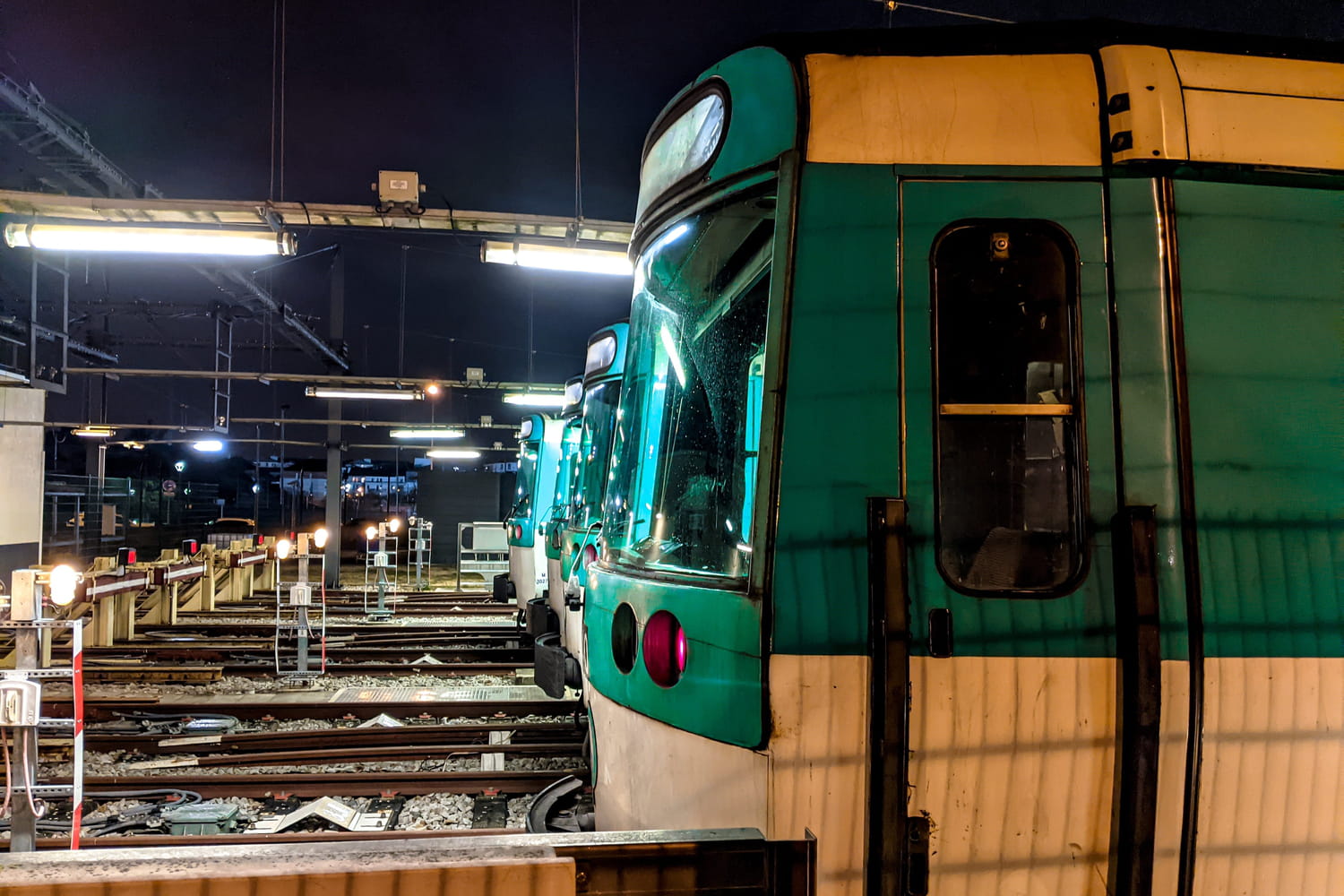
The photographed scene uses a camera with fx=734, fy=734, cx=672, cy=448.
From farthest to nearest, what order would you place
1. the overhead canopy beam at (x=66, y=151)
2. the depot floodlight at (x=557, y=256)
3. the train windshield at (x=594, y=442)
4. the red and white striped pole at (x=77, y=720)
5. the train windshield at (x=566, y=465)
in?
the overhead canopy beam at (x=66, y=151) < the train windshield at (x=566, y=465) < the depot floodlight at (x=557, y=256) < the train windshield at (x=594, y=442) < the red and white striped pole at (x=77, y=720)

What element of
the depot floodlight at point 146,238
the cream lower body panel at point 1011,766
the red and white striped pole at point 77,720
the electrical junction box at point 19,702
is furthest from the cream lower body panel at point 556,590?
the cream lower body panel at point 1011,766

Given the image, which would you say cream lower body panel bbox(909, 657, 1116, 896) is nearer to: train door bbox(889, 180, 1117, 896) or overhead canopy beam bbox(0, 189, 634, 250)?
train door bbox(889, 180, 1117, 896)

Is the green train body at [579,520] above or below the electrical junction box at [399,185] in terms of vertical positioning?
below

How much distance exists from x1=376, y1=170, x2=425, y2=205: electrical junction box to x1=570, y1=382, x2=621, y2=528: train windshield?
9.61 ft

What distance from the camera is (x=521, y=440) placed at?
13312 millimetres

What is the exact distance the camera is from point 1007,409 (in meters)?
2.28

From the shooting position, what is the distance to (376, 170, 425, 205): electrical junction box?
7.72m

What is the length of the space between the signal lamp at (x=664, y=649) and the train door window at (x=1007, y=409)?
932mm

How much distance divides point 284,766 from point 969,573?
7.01m

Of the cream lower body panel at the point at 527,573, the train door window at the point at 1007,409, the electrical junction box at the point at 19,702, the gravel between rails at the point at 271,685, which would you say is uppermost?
the train door window at the point at 1007,409

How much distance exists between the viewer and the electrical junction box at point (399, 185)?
7723 mm

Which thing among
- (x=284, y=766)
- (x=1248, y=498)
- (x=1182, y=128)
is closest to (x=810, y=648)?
(x=1248, y=498)

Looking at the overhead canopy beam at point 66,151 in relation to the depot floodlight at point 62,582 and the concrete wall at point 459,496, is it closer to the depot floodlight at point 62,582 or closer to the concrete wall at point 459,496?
the depot floodlight at point 62,582

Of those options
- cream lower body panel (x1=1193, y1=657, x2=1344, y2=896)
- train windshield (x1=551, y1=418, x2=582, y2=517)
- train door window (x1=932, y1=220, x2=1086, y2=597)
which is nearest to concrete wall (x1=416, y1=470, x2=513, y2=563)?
train windshield (x1=551, y1=418, x2=582, y2=517)
